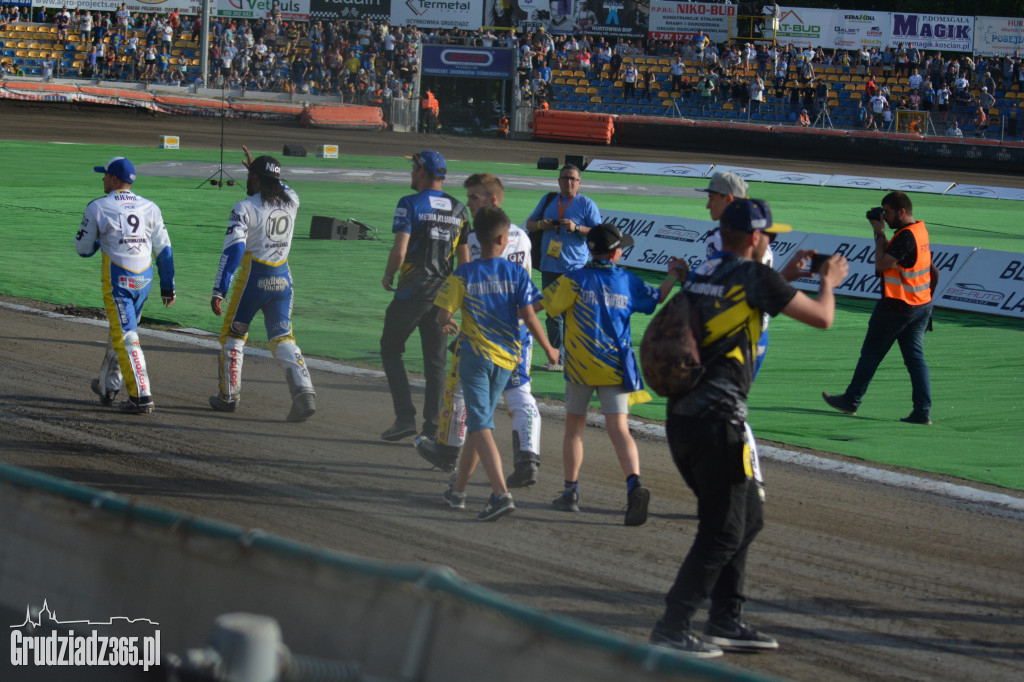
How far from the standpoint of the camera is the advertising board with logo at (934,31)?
53.7 meters

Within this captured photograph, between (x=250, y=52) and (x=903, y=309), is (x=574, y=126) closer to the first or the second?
(x=250, y=52)

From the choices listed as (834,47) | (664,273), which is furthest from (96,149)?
(834,47)

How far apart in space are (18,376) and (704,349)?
6.97 meters

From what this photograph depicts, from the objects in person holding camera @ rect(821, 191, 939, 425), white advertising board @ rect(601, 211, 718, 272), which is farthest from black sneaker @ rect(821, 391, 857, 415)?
white advertising board @ rect(601, 211, 718, 272)

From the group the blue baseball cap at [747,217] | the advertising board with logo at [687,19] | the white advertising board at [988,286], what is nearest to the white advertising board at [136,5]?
the advertising board with logo at [687,19]

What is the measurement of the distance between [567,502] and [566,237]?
3.75 m

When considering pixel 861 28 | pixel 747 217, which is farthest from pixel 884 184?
pixel 747 217

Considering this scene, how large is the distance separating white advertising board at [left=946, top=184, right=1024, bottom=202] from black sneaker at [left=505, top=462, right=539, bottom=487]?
22769mm

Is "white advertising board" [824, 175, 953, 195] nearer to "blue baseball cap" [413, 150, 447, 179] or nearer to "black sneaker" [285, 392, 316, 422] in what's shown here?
"blue baseball cap" [413, 150, 447, 179]

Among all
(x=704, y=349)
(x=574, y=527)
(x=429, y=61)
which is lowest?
(x=574, y=527)

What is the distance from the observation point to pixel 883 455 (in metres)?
8.59

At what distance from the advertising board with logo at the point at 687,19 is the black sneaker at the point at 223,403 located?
48922 millimetres

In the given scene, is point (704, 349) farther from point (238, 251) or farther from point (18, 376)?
point (18, 376)

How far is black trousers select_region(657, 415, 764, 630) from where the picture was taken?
15.9 feet
